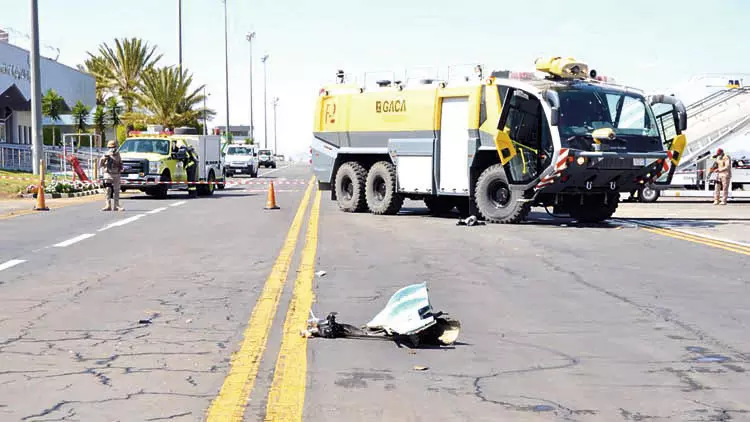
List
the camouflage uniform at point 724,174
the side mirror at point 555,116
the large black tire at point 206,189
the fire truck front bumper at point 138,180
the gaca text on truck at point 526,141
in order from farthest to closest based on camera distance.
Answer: the large black tire at point 206,189
the fire truck front bumper at point 138,180
the camouflage uniform at point 724,174
the gaca text on truck at point 526,141
the side mirror at point 555,116

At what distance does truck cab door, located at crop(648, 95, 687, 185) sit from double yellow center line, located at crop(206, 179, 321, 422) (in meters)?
11.0

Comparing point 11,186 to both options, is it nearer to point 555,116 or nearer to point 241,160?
point 555,116

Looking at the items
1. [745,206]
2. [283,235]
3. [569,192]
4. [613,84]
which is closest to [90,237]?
[283,235]

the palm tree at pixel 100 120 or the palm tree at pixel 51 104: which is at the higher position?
the palm tree at pixel 51 104

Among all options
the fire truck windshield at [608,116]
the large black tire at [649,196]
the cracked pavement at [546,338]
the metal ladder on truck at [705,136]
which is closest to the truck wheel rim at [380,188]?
the fire truck windshield at [608,116]

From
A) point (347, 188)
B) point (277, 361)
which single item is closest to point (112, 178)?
point (347, 188)

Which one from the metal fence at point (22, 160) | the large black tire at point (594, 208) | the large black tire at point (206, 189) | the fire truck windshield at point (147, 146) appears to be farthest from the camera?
the metal fence at point (22, 160)

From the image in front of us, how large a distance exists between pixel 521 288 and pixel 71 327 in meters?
4.72

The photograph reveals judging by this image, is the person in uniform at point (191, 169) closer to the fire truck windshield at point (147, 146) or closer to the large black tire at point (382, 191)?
the fire truck windshield at point (147, 146)

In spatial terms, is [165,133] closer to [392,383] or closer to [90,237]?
[90,237]

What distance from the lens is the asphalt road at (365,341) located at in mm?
5793

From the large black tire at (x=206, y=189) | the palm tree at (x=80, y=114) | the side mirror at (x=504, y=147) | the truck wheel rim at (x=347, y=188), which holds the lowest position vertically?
the large black tire at (x=206, y=189)

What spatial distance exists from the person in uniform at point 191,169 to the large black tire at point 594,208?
16329 millimetres

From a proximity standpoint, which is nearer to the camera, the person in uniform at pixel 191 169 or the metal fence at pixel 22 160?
the person in uniform at pixel 191 169
